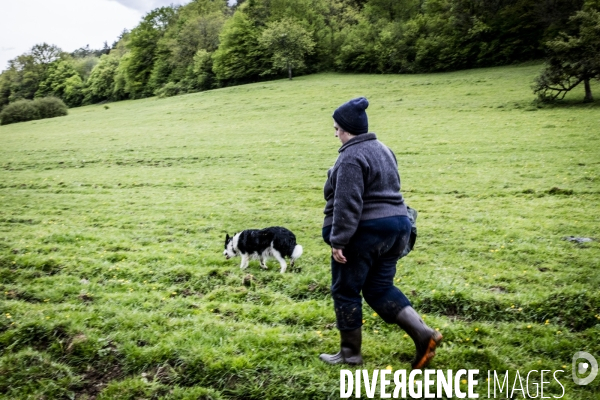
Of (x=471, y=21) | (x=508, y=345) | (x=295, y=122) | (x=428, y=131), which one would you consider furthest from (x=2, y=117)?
(x=508, y=345)

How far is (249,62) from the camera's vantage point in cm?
6756

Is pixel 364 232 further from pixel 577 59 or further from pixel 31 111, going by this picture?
pixel 31 111

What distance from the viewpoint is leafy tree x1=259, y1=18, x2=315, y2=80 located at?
60781 mm

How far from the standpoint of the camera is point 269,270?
8438 millimetres

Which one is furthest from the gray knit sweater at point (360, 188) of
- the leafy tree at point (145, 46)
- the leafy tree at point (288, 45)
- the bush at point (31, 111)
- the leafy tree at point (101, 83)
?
the leafy tree at point (101, 83)

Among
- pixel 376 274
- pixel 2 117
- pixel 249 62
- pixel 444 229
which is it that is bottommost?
pixel 444 229

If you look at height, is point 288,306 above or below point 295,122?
below

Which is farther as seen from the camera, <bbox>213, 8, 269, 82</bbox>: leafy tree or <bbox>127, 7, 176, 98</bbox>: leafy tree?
<bbox>127, 7, 176, 98</bbox>: leafy tree

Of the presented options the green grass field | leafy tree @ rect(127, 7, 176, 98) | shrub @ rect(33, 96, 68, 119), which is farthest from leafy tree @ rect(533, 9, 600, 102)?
leafy tree @ rect(127, 7, 176, 98)

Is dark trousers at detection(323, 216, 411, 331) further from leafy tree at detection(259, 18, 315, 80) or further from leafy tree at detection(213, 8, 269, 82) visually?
leafy tree at detection(213, 8, 269, 82)

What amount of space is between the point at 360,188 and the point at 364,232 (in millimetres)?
455

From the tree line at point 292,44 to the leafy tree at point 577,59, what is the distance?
33.6 feet

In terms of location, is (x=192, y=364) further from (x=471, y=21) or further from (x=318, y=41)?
(x=318, y=41)

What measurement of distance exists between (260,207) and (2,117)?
5855 centimetres
